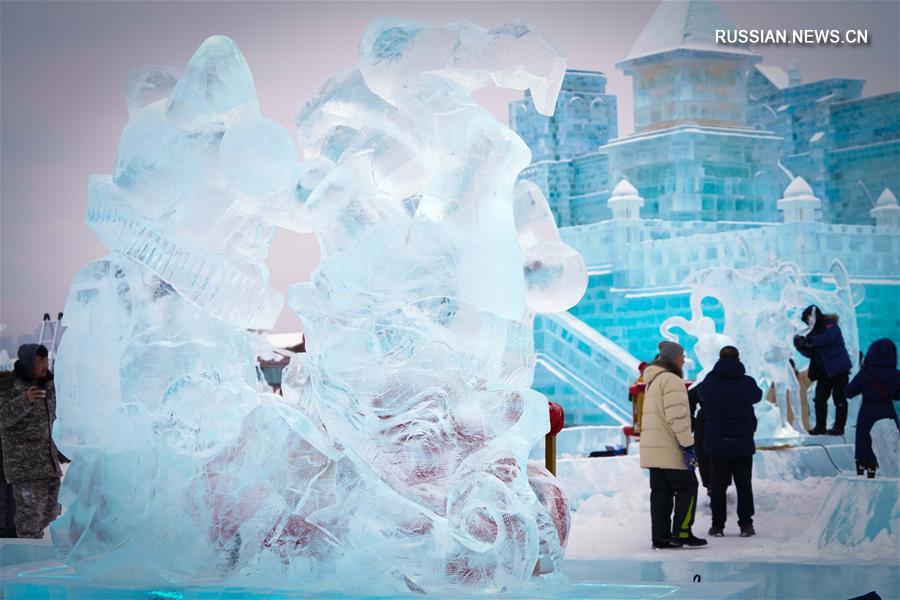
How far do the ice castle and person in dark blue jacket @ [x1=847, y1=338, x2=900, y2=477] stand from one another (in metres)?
12.2

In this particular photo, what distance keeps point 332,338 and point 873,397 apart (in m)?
4.40

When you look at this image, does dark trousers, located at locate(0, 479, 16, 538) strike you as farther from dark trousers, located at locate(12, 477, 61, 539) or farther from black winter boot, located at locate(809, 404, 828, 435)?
black winter boot, located at locate(809, 404, 828, 435)

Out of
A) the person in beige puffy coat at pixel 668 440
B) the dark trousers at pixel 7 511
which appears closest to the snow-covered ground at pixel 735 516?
the person in beige puffy coat at pixel 668 440

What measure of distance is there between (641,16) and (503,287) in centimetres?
2551

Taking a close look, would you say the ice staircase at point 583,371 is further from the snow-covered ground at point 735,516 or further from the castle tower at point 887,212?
the snow-covered ground at point 735,516

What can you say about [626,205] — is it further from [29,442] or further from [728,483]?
[29,442]

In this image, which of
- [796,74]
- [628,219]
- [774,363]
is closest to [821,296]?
[774,363]

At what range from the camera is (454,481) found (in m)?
5.41

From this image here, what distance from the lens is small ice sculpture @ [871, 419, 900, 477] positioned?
8.25 metres

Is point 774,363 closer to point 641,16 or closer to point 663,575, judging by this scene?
point 663,575

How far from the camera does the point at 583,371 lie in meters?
22.9

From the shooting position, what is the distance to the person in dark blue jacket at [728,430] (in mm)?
8875

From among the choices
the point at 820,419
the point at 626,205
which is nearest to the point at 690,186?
the point at 626,205

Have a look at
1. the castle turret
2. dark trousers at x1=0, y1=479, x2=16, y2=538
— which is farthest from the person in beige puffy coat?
the castle turret
